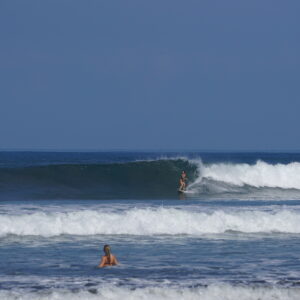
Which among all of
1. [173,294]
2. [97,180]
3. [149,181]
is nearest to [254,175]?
[149,181]

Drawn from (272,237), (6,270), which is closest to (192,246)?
(272,237)

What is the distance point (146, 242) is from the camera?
14258 mm

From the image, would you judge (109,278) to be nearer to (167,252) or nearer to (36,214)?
(167,252)

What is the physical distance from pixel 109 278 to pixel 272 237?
19.3 ft

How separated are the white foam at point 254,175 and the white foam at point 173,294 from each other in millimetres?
19104

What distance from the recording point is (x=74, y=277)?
1061 centimetres

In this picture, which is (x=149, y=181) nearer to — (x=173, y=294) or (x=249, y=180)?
(x=249, y=180)

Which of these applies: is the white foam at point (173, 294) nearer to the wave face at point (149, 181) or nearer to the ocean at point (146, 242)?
the ocean at point (146, 242)

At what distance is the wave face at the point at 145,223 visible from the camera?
1522 cm

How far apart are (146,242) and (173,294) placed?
180 inches

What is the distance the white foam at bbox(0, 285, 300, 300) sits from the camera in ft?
31.2

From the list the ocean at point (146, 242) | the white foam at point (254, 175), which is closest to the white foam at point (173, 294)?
the ocean at point (146, 242)

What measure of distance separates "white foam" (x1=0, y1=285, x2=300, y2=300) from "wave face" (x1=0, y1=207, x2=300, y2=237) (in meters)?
5.47

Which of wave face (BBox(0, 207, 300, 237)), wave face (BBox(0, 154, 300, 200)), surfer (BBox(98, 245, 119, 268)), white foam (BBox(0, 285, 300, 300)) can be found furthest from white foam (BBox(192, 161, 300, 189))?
white foam (BBox(0, 285, 300, 300))
